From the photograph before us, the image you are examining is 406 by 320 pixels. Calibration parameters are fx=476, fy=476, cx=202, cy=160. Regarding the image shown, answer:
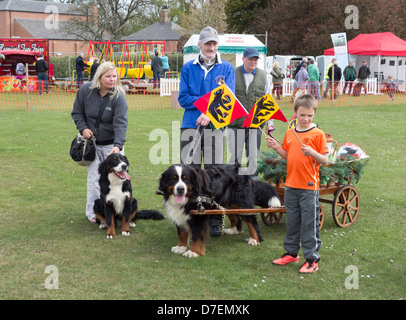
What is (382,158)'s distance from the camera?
1041cm

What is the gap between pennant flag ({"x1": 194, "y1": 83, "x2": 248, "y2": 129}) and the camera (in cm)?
532

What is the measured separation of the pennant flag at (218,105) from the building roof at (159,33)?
63551 mm

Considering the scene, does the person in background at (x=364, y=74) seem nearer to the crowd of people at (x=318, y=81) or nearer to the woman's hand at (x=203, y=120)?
the crowd of people at (x=318, y=81)

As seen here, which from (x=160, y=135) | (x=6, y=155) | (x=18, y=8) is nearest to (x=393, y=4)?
Result: (x=160, y=135)

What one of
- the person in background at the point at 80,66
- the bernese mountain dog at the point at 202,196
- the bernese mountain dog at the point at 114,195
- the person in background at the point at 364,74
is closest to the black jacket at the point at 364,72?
the person in background at the point at 364,74

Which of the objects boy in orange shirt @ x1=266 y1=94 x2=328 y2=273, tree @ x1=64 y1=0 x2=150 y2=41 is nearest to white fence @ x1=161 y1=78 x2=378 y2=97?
tree @ x1=64 y1=0 x2=150 y2=41

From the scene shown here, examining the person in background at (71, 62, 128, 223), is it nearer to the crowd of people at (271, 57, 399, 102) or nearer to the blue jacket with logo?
the blue jacket with logo

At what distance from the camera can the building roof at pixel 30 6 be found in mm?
68975

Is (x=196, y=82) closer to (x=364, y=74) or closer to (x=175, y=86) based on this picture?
(x=175, y=86)

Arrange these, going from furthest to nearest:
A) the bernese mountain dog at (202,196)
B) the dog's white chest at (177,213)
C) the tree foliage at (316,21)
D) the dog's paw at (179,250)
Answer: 1. the tree foliage at (316,21)
2. the dog's paw at (179,250)
3. the dog's white chest at (177,213)
4. the bernese mountain dog at (202,196)

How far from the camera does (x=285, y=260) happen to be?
488 centimetres

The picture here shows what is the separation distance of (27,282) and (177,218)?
1.62m

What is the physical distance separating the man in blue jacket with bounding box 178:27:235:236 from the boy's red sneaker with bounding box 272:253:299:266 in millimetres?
1245
